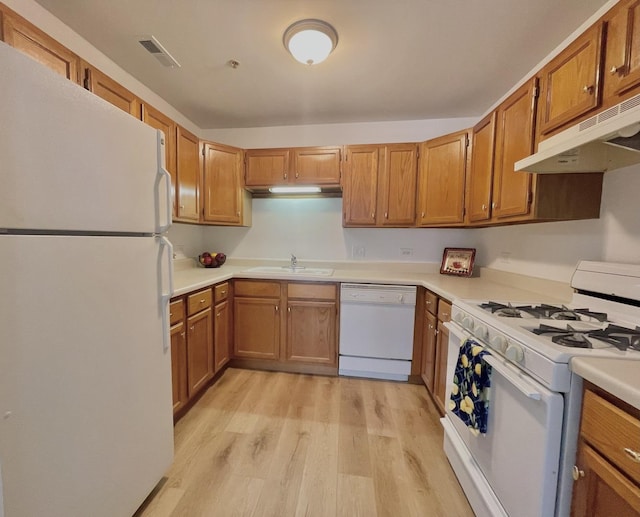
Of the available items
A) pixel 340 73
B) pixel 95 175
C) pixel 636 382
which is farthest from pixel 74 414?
pixel 340 73

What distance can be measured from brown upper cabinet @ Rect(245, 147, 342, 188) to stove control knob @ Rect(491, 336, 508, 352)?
193cm

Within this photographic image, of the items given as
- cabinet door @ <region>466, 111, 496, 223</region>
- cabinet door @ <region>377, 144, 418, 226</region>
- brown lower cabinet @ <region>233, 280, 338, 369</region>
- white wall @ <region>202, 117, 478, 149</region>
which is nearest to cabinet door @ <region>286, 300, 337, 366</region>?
brown lower cabinet @ <region>233, 280, 338, 369</region>

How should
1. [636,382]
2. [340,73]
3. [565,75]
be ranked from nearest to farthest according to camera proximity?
[636,382] < [565,75] < [340,73]

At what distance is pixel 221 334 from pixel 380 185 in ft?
6.54

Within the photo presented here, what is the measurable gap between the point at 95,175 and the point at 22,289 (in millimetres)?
415

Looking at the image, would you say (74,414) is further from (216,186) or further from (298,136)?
(298,136)

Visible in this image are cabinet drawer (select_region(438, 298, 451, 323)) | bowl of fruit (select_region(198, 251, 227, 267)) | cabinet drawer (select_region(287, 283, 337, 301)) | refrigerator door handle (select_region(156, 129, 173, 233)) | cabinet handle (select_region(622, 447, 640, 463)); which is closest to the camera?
cabinet handle (select_region(622, 447, 640, 463))

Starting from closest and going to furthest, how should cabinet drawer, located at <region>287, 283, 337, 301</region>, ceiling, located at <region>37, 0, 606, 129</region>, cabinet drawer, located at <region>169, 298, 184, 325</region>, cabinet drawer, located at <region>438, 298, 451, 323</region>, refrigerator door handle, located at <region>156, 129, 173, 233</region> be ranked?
refrigerator door handle, located at <region>156, 129, 173, 233</region> < ceiling, located at <region>37, 0, 606, 129</region> < cabinet drawer, located at <region>169, 298, 184, 325</region> < cabinet drawer, located at <region>438, 298, 451, 323</region> < cabinet drawer, located at <region>287, 283, 337, 301</region>

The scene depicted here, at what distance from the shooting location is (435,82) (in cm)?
207

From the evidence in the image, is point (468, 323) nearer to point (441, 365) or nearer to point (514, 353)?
point (514, 353)

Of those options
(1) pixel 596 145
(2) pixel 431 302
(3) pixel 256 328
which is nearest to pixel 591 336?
(1) pixel 596 145

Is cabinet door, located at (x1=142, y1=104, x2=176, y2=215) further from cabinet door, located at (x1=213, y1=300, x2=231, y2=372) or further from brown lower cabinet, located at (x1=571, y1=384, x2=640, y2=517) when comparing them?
brown lower cabinet, located at (x1=571, y1=384, x2=640, y2=517)

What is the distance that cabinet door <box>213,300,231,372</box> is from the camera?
7.30 ft

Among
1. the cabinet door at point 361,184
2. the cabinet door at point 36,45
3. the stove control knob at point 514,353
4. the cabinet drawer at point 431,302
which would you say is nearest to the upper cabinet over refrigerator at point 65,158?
the cabinet door at point 36,45
